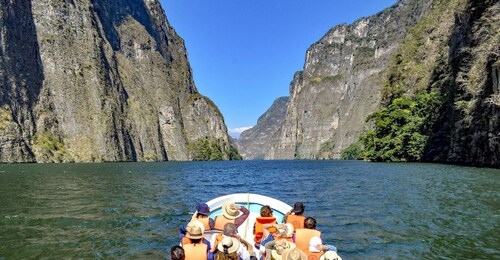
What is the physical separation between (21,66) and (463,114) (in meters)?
111

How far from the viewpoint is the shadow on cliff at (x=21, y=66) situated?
102375 millimetres

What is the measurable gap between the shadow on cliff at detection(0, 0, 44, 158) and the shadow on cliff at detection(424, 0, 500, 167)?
97.3 meters

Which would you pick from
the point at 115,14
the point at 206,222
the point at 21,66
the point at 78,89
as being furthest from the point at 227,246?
the point at 115,14

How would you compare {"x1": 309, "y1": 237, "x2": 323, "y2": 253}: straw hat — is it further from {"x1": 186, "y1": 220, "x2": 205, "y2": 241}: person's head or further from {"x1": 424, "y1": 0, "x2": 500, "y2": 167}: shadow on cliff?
{"x1": 424, "y1": 0, "x2": 500, "y2": 167}: shadow on cliff

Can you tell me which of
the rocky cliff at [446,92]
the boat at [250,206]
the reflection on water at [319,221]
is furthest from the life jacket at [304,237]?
the rocky cliff at [446,92]

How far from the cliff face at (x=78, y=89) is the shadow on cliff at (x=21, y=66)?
0.91 ft

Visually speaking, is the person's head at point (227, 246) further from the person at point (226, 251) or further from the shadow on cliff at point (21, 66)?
the shadow on cliff at point (21, 66)

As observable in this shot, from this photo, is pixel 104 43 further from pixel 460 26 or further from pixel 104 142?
pixel 460 26

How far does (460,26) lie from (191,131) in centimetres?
15178

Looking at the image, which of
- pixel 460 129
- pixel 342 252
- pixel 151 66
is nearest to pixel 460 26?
pixel 460 129

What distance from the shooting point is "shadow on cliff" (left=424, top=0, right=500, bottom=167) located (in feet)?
150

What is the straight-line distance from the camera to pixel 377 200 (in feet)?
80.9

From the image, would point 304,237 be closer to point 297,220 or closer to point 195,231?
point 297,220

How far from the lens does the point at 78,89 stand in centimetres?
12794
